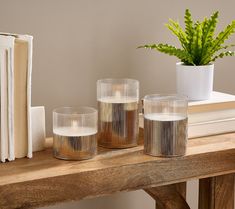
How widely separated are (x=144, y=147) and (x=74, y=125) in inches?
6.3

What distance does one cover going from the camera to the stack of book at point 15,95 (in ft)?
3.46

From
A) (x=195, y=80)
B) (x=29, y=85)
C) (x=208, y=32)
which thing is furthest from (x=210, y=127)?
(x=29, y=85)

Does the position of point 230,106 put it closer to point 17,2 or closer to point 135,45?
point 135,45

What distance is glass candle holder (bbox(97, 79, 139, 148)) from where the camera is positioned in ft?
3.86

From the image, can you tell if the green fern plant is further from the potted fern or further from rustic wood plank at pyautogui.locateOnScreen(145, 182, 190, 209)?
rustic wood plank at pyautogui.locateOnScreen(145, 182, 190, 209)

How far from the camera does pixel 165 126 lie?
112 centimetres

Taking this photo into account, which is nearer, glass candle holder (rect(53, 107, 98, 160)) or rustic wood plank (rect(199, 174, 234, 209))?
glass candle holder (rect(53, 107, 98, 160))

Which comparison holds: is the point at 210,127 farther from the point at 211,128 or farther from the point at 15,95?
the point at 15,95

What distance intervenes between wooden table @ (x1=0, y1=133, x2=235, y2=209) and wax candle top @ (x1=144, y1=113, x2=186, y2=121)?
8 cm

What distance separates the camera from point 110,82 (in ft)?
4.02

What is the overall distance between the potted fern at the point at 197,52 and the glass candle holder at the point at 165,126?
0.15 metres

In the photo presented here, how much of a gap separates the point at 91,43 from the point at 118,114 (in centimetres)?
30

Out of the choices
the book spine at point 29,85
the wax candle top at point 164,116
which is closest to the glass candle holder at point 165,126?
the wax candle top at point 164,116

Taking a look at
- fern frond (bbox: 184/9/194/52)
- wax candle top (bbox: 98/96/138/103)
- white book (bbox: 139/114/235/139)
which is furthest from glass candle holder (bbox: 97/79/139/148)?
fern frond (bbox: 184/9/194/52)
